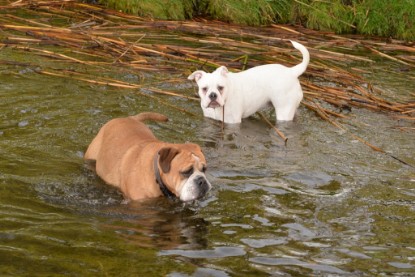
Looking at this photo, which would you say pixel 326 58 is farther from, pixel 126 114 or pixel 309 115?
pixel 126 114

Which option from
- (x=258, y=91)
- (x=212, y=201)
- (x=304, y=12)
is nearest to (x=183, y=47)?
(x=258, y=91)

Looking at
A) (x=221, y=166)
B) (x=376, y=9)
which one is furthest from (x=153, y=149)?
(x=376, y=9)

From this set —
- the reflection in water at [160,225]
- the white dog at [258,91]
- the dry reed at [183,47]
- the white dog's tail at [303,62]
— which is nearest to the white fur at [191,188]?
the reflection in water at [160,225]

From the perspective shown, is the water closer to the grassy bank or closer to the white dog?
the white dog

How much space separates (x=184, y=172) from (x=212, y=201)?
460 millimetres

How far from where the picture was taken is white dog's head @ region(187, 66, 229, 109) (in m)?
9.23

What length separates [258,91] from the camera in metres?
9.72

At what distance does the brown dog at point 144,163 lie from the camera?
655 cm

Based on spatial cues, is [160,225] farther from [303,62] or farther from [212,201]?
[303,62]

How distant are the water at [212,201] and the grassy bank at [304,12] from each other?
4223 millimetres

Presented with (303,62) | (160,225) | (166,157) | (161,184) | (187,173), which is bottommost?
(160,225)

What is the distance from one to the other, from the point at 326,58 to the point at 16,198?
6615mm

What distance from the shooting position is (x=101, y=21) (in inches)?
519

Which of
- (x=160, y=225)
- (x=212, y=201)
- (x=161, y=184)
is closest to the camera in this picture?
(x=160, y=225)
